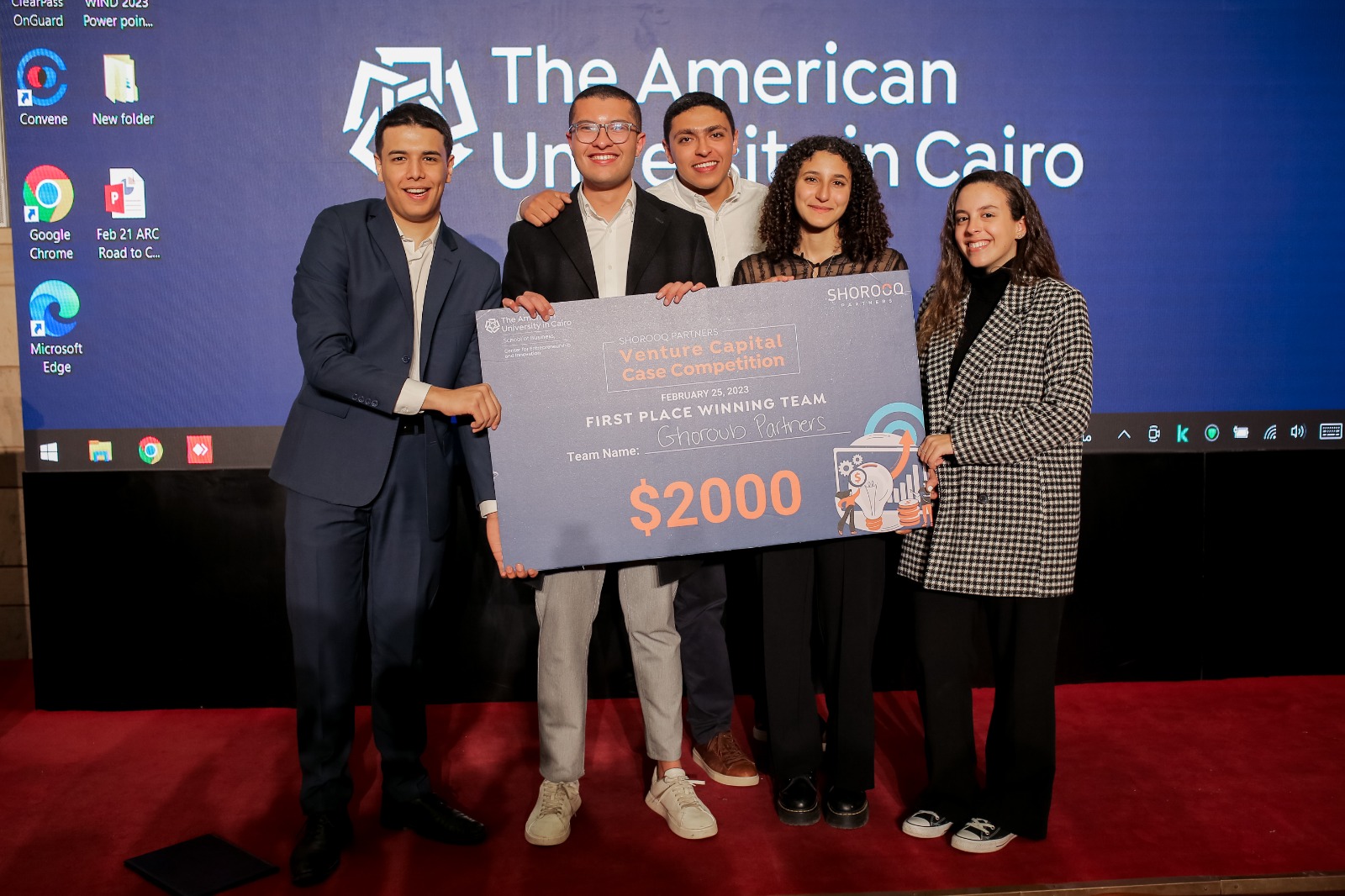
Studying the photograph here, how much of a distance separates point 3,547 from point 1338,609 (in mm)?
5188

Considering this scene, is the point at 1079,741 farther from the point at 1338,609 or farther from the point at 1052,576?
the point at 1338,609

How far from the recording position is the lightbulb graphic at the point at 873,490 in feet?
7.90

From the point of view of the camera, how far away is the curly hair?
2.46 metres

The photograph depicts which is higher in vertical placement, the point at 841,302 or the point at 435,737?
the point at 841,302

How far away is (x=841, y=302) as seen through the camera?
2.42 metres

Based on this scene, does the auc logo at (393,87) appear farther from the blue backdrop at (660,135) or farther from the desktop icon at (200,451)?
the desktop icon at (200,451)

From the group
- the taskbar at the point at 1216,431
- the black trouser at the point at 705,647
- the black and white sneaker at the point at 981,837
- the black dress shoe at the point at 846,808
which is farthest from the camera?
the taskbar at the point at 1216,431

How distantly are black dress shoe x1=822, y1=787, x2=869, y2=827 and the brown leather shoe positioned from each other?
32 cm

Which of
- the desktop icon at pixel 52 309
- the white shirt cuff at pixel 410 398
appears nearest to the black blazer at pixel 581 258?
the white shirt cuff at pixel 410 398

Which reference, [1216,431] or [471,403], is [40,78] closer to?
[471,403]

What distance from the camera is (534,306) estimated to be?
7.59 feet

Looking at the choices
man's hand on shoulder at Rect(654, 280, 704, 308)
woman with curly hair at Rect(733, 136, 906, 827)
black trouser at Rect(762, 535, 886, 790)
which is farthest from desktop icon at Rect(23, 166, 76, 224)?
black trouser at Rect(762, 535, 886, 790)

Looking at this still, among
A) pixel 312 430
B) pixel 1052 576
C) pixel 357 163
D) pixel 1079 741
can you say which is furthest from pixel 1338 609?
pixel 357 163

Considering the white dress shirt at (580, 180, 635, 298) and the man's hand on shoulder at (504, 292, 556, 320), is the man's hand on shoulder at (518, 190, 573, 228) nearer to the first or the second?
the white dress shirt at (580, 180, 635, 298)
